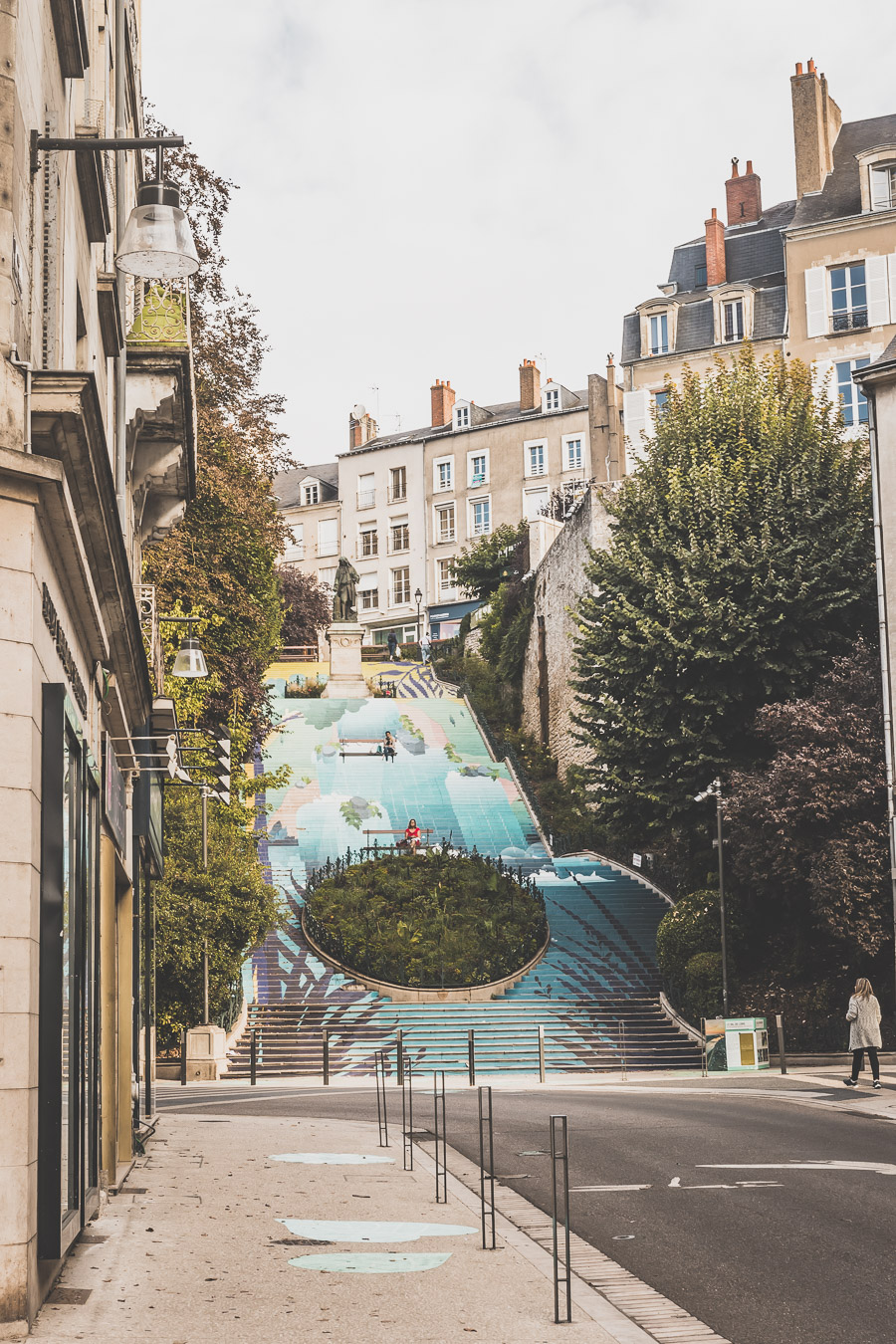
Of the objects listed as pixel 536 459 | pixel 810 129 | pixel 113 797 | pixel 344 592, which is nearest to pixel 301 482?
pixel 536 459

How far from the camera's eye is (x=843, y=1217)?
9.66m

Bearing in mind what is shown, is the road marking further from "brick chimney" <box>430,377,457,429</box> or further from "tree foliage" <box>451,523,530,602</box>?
"brick chimney" <box>430,377,457,429</box>

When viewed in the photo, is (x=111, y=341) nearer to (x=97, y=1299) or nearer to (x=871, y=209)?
(x=97, y=1299)

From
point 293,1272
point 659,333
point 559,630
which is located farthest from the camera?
point 559,630

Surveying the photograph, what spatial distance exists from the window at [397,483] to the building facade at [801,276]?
33157mm

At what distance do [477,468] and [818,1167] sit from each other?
239 feet

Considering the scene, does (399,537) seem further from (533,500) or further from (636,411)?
(636,411)

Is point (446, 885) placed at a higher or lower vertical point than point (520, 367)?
lower

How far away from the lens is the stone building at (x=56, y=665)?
6383 mm

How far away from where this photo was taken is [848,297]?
45.7 meters

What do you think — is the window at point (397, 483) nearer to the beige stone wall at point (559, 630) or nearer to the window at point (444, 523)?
the window at point (444, 523)

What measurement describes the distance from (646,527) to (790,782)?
27.5 feet

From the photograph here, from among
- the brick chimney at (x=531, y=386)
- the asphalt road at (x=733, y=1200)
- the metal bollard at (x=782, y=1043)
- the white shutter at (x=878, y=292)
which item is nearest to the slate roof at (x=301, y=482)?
the brick chimney at (x=531, y=386)

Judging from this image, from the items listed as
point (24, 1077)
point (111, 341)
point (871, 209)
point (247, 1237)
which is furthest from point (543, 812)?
point (24, 1077)
